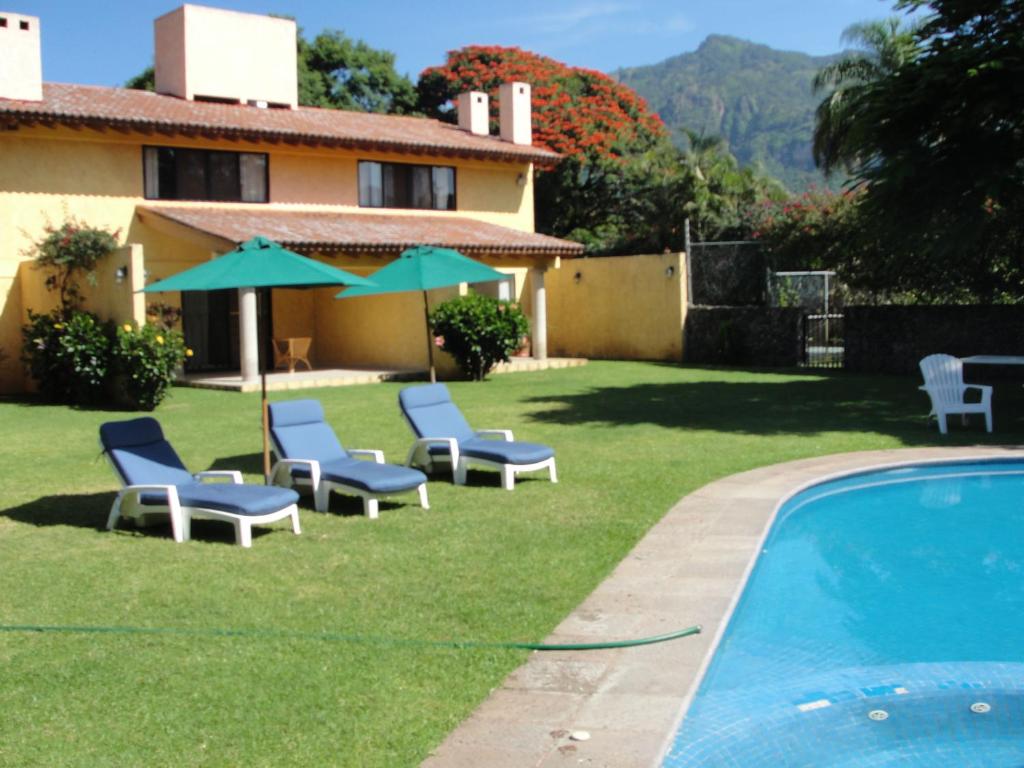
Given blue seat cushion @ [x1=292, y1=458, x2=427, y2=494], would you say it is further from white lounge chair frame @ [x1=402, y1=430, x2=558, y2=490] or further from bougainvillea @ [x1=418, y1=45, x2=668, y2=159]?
bougainvillea @ [x1=418, y1=45, x2=668, y2=159]

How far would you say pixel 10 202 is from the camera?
22250 mm

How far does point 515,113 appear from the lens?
3241cm

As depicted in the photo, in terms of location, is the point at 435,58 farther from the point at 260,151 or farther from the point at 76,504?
the point at 76,504

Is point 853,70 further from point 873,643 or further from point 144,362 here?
point 873,643

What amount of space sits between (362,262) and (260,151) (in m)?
4.21

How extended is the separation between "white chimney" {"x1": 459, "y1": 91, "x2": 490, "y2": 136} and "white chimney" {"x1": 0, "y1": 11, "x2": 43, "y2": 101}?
13.5 metres

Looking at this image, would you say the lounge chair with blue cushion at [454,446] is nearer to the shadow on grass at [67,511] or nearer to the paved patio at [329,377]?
the shadow on grass at [67,511]

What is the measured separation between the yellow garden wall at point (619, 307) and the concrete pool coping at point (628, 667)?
18754mm

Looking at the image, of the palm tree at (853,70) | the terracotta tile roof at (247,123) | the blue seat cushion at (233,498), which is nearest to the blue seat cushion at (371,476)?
the blue seat cushion at (233,498)

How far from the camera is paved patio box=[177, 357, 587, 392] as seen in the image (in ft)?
73.0

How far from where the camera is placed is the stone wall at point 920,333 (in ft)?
71.7

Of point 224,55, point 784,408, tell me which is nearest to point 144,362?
point 784,408

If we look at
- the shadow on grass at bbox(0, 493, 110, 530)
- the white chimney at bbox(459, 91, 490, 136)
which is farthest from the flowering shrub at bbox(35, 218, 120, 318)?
the white chimney at bbox(459, 91, 490, 136)

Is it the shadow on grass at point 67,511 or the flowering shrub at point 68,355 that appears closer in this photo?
the shadow on grass at point 67,511
